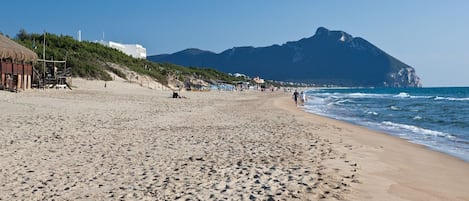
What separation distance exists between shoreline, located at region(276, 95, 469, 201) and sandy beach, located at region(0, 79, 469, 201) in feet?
0.06

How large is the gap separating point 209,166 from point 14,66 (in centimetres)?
2075

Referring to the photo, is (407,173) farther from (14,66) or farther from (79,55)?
(79,55)

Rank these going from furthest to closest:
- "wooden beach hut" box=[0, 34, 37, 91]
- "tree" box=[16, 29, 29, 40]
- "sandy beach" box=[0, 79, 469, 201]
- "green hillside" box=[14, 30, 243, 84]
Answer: "tree" box=[16, 29, 29, 40], "green hillside" box=[14, 30, 243, 84], "wooden beach hut" box=[0, 34, 37, 91], "sandy beach" box=[0, 79, 469, 201]

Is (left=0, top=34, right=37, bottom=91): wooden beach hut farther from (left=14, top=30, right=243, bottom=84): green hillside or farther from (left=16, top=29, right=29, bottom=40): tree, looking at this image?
(left=16, top=29, right=29, bottom=40): tree

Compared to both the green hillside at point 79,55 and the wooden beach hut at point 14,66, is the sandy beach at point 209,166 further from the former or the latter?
the green hillside at point 79,55

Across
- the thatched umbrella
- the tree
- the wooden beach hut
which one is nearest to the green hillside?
the tree

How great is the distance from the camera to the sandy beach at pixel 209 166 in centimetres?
509

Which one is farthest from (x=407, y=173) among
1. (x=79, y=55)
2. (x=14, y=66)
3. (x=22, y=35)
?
(x=22, y=35)

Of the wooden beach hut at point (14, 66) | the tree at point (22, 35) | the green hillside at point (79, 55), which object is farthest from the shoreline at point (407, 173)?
the tree at point (22, 35)

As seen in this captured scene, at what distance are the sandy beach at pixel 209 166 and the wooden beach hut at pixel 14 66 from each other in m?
12.8

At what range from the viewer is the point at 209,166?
21.6 ft

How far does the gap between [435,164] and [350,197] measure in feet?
12.9

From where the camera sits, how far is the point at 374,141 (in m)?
11.0

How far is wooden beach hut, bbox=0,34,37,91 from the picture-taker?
73.4 ft
